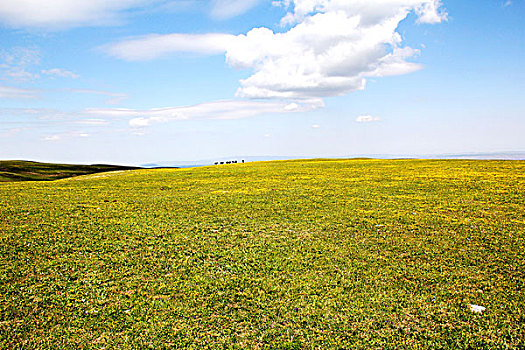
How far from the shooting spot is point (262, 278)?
6.95 metres

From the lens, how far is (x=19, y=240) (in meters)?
8.96

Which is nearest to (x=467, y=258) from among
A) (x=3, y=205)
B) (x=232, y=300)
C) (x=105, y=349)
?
(x=232, y=300)

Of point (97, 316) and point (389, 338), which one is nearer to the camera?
point (389, 338)

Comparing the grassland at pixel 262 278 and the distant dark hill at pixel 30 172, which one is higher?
the distant dark hill at pixel 30 172

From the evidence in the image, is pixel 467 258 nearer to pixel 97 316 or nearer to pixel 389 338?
pixel 389 338

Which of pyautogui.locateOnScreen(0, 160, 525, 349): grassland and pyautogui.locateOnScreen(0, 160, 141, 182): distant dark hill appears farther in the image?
pyautogui.locateOnScreen(0, 160, 141, 182): distant dark hill

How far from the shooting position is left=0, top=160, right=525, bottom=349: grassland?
16.6 ft

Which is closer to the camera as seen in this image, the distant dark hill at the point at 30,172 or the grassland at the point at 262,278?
the grassland at the point at 262,278

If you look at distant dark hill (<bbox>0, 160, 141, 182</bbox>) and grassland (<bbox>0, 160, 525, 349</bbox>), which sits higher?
distant dark hill (<bbox>0, 160, 141, 182</bbox>)

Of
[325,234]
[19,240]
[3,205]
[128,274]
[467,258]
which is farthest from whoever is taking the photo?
[3,205]

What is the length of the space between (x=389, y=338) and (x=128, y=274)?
564cm

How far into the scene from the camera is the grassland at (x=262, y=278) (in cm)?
506

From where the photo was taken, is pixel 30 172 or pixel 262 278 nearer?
pixel 262 278

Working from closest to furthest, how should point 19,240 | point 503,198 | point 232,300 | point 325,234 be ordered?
1. point 232,300
2. point 19,240
3. point 325,234
4. point 503,198
